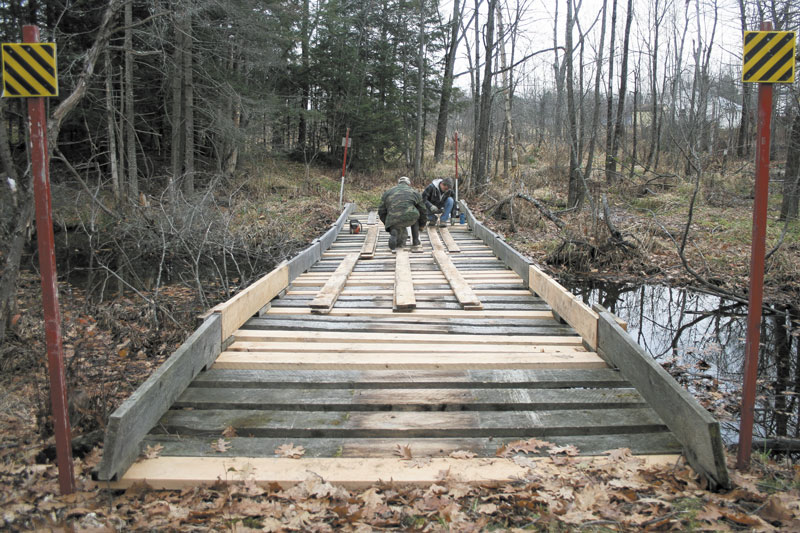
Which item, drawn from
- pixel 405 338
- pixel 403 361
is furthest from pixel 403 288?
pixel 403 361

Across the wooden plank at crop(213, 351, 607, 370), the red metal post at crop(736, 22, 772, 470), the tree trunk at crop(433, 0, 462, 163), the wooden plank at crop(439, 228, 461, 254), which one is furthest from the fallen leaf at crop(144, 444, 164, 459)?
the tree trunk at crop(433, 0, 462, 163)

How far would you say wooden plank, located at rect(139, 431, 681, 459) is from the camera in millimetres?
3146

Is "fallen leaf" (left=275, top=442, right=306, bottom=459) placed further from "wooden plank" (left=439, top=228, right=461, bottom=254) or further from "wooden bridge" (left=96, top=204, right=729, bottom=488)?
"wooden plank" (left=439, top=228, right=461, bottom=254)

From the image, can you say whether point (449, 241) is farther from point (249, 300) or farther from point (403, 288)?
point (249, 300)

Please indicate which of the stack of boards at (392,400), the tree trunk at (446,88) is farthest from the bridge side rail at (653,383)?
the tree trunk at (446,88)

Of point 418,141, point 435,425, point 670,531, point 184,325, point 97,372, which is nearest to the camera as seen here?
point 670,531

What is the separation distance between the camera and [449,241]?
11.4 m

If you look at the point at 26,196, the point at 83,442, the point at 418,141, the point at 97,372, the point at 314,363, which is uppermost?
the point at 418,141

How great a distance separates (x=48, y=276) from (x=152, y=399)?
94cm

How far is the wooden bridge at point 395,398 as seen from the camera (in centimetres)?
299

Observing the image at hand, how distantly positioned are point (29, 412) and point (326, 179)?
70.8ft

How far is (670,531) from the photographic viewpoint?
97.8 inches

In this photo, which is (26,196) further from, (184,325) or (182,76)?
(182,76)

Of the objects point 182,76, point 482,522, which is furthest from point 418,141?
point 482,522
